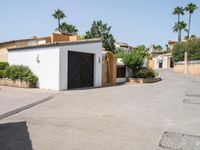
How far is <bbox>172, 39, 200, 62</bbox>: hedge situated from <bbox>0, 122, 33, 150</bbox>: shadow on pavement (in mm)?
39865

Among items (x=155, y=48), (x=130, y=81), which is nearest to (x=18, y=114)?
(x=130, y=81)

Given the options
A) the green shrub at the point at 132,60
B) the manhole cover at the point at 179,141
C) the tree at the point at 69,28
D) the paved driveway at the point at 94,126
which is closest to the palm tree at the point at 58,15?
the tree at the point at 69,28

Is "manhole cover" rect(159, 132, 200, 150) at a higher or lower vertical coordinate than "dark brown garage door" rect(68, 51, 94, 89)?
lower

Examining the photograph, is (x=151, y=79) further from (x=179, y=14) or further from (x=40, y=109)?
(x=179, y=14)

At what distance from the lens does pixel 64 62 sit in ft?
56.9

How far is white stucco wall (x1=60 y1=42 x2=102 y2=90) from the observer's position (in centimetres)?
1719

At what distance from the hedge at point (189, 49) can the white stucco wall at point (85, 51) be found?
27.1 m

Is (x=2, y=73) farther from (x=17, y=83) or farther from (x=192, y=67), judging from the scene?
(x=192, y=67)

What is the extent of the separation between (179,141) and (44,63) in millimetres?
12972

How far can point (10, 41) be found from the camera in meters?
29.2

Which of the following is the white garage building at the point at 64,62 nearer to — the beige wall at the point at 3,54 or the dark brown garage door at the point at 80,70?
the dark brown garage door at the point at 80,70

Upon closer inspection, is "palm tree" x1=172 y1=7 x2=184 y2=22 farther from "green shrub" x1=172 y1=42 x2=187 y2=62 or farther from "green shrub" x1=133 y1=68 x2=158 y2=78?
"green shrub" x1=133 y1=68 x2=158 y2=78

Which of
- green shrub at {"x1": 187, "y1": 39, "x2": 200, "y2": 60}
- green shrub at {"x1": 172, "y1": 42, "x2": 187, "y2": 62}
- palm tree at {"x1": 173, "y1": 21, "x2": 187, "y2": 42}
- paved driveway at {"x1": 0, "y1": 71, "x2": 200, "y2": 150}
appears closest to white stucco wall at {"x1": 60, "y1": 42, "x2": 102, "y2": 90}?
paved driveway at {"x1": 0, "y1": 71, "x2": 200, "y2": 150}

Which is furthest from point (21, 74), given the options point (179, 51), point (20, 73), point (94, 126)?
point (179, 51)
